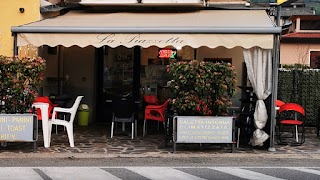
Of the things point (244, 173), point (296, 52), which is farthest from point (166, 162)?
point (296, 52)

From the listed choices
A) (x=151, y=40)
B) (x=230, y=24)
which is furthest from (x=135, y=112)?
(x=230, y=24)

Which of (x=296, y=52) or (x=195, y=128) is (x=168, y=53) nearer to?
(x=195, y=128)

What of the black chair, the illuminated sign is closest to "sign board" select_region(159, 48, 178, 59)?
the illuminated sign

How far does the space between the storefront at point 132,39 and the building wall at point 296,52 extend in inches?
519

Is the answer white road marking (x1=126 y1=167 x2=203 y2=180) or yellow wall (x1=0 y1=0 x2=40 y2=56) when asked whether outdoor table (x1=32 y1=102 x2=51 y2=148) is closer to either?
white road marking (x1=126 y1=167 x2=203 y2=180)

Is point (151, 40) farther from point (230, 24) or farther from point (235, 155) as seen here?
point (235, 155)

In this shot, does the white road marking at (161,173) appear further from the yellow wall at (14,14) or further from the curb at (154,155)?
the yellow wall at (14,14)

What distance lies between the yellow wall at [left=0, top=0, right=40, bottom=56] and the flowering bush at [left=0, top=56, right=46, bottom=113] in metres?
2.89

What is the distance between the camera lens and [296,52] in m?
25.9

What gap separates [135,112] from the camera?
1138 cm

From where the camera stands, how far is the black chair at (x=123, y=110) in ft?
35.7

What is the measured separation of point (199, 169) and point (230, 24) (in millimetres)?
3523

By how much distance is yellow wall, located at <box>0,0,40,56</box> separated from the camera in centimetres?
1164

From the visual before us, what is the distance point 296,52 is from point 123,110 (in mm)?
17442
